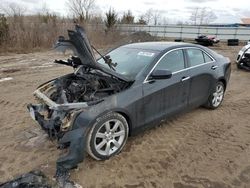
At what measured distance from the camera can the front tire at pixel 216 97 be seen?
5.36 m

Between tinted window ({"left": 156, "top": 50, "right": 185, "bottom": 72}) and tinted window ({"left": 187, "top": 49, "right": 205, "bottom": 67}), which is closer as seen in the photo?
tinted window ({"left": 156, "top": 50, "right": 185, "bottom": 72})

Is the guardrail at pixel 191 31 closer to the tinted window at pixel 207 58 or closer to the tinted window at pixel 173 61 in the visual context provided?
the tinted window at pixel 207 58

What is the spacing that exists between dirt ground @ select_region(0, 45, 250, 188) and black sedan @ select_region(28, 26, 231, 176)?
30cm

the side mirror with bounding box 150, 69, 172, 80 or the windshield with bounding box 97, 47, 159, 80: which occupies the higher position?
the windshield with bounding box 97, 47, 159, 80

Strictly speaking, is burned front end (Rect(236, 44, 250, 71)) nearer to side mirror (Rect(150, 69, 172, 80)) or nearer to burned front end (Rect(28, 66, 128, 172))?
side mirror (Rect(150, 69, 172, 80))

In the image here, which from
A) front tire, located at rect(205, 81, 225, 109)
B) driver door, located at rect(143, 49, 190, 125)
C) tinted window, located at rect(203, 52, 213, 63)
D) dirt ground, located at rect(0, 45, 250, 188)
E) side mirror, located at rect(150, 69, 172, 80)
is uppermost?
tinted window, located at rect(203, 52, 213, 63)

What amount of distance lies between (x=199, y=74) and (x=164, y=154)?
184cm

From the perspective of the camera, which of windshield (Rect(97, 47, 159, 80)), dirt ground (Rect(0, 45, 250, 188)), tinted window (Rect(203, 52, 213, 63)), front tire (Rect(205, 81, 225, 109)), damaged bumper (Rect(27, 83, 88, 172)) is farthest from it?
front tire (Rect(205, 81, 225, 109))

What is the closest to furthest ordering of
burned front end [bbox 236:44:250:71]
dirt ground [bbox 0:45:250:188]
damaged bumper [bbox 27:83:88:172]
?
damaged bumper [bbox 27:83:88:172], dirt ground [bbox 0:45:250:188], burned front end [bbox 236:44:250:71]

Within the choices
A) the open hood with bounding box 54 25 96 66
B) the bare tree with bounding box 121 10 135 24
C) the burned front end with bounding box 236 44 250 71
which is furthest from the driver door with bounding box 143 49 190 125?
the bare tree with bounding box 121 10 135 24

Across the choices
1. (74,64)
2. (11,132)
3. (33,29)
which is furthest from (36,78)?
(33,29)

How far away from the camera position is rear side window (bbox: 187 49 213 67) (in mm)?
4738

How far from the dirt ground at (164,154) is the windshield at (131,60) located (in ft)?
3.67

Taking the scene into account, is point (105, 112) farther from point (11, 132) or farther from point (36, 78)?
Result: point (36, 78)
